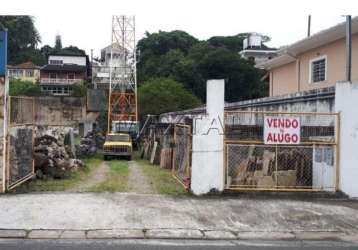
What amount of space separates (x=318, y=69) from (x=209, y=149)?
12712mm

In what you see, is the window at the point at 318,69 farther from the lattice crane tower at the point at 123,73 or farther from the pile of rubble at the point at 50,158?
the lattice crane tower at the point at 123,73

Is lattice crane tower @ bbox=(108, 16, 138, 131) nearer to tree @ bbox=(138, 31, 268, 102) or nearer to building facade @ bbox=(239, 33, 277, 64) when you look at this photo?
tree @ bbox=(138, 31, 268, 102)

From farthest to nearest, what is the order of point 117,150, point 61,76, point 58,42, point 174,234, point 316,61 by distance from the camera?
point 58,42 < point 61,76 < point 117,150 < point 316,61 < point 174,234

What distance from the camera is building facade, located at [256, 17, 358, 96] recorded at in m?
20.8

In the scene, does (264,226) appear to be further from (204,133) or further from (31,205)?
(31,205)

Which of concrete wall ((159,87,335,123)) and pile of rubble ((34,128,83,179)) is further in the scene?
pile of rubble ((34,128,83,179))

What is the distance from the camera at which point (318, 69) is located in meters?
24.2

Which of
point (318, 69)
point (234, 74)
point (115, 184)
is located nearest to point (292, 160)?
point (115, 184)

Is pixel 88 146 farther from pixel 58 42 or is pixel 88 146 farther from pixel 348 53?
pixel 58 42

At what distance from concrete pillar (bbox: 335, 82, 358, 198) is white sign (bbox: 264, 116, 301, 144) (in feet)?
3.81

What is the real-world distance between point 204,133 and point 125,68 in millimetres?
39864

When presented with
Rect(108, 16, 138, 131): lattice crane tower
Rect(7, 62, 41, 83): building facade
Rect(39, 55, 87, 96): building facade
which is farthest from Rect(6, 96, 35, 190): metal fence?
Rect(7, 62, 41, 83): building facade

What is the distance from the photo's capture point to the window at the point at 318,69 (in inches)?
927

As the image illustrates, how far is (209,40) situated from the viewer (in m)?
87.8
